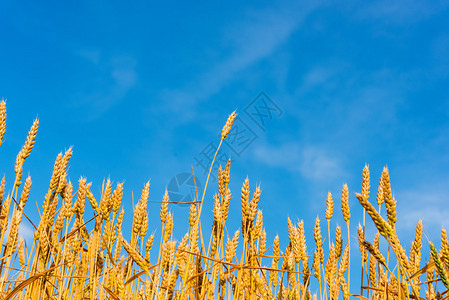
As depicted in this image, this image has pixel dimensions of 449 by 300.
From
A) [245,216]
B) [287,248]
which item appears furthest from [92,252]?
[287,248]

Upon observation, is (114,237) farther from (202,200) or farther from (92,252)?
(202,200)

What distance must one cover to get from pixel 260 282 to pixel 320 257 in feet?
1.87

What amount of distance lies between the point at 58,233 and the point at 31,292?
425 mm

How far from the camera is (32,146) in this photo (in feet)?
9.57

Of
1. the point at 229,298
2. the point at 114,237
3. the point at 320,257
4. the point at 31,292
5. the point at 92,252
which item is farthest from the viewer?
the point at 320,257

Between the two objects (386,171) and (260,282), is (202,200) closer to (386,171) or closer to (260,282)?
(260,282)

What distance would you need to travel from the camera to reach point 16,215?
114 inches

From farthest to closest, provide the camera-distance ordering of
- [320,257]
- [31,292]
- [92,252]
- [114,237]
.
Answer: [320,257]
[114,237]
[31,292]
[92,252]

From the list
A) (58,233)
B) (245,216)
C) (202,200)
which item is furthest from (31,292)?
(245,216)

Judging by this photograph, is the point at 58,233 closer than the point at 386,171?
No

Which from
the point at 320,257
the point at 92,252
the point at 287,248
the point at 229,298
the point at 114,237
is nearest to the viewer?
the point at 92,252

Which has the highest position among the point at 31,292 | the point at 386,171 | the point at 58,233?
the point at 386,171

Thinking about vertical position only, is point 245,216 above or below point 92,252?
above

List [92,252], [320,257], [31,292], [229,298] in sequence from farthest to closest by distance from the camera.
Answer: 1. [320,257]
2. [229,298]
3. [31,292]
4. [92,252]
